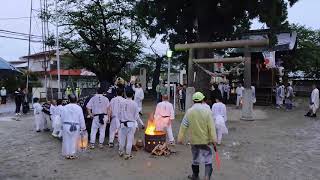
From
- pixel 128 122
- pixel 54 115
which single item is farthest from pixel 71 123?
pixel 54 115

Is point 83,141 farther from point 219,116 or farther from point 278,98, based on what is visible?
point 278,98

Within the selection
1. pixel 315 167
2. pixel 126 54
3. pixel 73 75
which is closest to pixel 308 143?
pixel 315 167

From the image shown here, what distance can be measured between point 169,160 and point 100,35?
89.5 feet

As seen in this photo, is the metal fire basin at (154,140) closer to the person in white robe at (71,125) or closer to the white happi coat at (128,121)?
the white happi coat at (128,121)

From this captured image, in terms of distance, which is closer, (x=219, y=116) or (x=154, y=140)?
(x=154, y=140)

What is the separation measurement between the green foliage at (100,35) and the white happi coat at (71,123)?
83.9 ft

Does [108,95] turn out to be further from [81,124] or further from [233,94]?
[233,94]

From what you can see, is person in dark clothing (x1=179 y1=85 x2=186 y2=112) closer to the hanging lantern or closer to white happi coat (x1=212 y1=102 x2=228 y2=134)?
white happi coat (x1=212 y1=102 x2=228 y2=134)

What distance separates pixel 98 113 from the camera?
12844mm

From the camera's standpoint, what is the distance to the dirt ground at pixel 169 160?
31.5 ft

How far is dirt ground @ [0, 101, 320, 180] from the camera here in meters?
9.61

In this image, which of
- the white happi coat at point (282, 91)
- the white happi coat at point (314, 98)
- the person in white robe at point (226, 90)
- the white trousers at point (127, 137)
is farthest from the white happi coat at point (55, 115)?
the person in white robe at point (226, 90)

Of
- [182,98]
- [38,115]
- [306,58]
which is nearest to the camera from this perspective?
[38,115]

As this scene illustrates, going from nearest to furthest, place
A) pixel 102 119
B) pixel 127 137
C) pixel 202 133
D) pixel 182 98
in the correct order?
1. pixel 202 133
2. pixel 127 137
3. pixel 102 119
4. pixel 182 98
